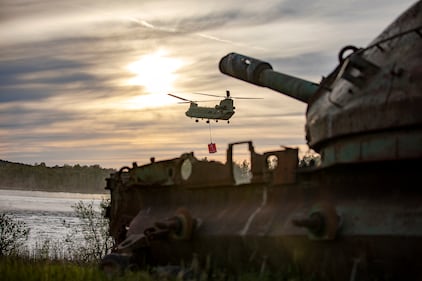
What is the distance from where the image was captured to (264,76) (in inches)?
518

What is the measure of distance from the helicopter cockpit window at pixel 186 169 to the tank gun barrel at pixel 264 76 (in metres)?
2.18

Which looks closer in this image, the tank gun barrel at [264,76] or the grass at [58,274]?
the grass at [58,274]

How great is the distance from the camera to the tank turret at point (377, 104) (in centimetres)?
801

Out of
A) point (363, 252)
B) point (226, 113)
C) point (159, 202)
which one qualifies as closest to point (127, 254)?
point (159, 202)

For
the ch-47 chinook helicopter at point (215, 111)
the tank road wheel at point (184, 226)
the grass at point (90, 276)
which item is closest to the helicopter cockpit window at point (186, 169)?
the tank road wheel at point (184, 226)

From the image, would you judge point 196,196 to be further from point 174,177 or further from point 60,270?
point 60,270

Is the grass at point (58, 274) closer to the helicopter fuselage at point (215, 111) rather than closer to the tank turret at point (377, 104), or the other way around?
the tank turret at point (377, 104)

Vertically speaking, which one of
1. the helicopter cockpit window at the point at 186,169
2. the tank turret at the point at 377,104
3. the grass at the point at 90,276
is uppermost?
the tank turret at the point at 377,104

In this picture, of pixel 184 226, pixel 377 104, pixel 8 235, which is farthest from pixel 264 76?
pixel 8 235

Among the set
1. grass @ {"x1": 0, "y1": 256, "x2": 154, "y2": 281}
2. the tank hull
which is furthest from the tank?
grass @ {"x1": 0, "y1": 256, "x2": 154, "y2": 281}

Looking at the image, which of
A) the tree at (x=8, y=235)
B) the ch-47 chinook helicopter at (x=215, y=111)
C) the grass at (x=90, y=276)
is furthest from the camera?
the ch-47 chinook helicopter at (x=215, y=111)

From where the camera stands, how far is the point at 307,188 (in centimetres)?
916

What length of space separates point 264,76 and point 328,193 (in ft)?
15.2

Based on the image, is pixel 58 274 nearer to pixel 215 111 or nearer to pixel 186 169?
pixel 186 169
